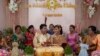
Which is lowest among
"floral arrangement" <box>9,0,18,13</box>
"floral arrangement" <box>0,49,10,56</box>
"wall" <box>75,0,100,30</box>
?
"floral arrangement" <box>0,49,10,56</box>

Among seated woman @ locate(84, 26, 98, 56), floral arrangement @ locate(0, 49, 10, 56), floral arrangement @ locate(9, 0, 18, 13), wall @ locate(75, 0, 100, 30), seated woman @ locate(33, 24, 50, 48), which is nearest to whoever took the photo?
floral arrangement @ locate(0, 49, 10, 56)

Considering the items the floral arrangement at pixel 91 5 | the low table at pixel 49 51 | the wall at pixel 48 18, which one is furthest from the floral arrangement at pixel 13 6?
the low table at pixel 49 51

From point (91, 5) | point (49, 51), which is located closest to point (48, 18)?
point (91, 5)

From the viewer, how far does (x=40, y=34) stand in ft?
24.9

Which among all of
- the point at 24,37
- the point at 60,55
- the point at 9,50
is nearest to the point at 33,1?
the point at 24,37

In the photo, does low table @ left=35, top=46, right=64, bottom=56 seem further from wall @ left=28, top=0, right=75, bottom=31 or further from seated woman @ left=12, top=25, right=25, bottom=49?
wall @ left=28, top=0, right=75, bottom=31

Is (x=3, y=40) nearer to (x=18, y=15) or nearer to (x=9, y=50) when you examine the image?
(x=9, y=50)

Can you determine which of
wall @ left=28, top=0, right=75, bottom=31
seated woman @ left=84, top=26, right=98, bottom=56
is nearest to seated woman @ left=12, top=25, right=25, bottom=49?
wall @ left=28, top=0, right=75, bottom=31

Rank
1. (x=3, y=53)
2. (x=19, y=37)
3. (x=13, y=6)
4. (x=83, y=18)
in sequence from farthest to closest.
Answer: (x=83, y=18), (x=13, y=6), (x=19, y=37), (x=3, y=53)

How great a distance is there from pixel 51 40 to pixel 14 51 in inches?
39.6

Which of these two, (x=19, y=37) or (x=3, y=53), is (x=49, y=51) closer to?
(x=3, y=53)

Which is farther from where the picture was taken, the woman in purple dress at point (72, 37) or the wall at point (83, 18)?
the wall at point (83, 18)

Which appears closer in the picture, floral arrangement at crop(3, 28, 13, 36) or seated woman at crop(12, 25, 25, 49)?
seated woman at crop(12, 25, 25, 49)

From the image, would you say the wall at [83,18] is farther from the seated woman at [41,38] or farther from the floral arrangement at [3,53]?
the floral arrangement at [3,53]
